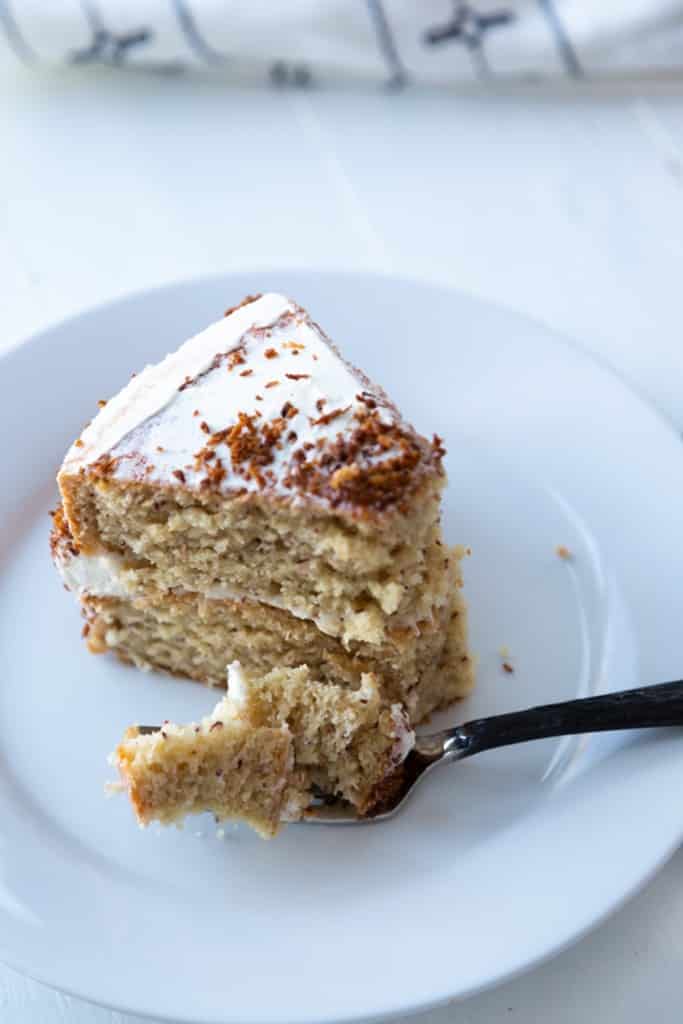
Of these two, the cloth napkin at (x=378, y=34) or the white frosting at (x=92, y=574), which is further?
the cloth napkin at (x=378, y=34)

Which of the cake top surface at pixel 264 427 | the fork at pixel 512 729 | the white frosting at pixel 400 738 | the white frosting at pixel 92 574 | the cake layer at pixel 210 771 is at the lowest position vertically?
the fork at pixel 512 729

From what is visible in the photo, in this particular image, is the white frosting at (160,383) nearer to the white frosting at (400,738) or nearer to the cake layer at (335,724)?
the cake layer at (335,724)

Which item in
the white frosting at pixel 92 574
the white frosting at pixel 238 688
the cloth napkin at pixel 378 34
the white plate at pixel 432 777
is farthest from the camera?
the cloth napkin at pixel 378 34

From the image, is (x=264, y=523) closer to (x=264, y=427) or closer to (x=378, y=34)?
(x=264, y=427)

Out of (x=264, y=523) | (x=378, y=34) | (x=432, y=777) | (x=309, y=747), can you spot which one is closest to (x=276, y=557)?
(x=264, y=523)

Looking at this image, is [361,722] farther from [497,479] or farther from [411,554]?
[497,479]

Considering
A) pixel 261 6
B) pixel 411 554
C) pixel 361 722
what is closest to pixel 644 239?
pixel 261 6

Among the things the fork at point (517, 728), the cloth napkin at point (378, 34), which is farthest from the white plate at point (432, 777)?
the cloth napkin at point (378, 34)
